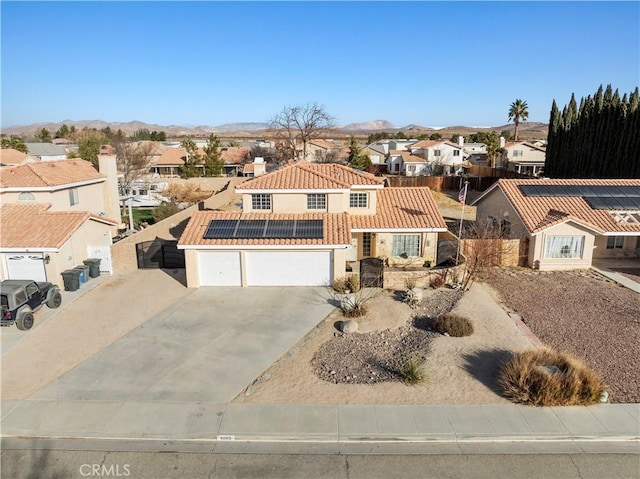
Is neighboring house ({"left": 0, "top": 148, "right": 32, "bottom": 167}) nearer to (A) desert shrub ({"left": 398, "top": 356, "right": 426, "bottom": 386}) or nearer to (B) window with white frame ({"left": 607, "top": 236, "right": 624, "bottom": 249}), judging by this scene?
(A) desert shrub ({"left": 398, "top": 356, "right": 426, "bottom": 386})

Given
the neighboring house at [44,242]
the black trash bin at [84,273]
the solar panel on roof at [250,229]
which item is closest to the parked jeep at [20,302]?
the neighboring house at [44,242]

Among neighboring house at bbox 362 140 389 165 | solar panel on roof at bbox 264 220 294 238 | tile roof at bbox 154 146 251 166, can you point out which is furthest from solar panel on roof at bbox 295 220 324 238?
neighboring house at bbox 362 140 389 165


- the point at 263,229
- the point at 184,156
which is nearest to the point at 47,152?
the point at 184,156

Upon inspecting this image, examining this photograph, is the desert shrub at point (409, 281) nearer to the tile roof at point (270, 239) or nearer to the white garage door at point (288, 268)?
the tile roof at point (270, 239)

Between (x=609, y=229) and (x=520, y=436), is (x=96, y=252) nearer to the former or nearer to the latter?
(x=520, y=436)

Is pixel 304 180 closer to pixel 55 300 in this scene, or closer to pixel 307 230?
pixel 307 230

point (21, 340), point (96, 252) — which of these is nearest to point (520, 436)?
point (21, 340)
